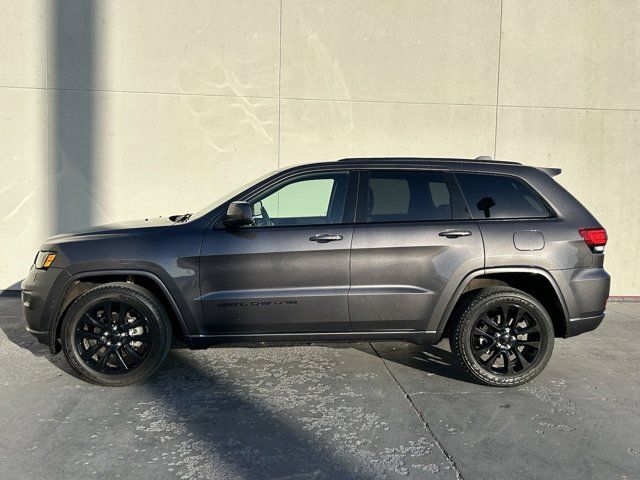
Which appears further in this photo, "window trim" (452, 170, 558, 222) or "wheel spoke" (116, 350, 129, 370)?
"window trim" (452, 170, 558, 222)

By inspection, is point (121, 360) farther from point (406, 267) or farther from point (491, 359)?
point (491, 359)

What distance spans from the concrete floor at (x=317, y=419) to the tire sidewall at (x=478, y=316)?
0.11 m

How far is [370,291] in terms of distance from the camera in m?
4.03

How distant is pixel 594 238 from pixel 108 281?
3.91 metres

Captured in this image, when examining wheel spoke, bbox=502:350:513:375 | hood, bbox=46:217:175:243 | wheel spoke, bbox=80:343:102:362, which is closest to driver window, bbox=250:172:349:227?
hood, bbox=46:217:175:243

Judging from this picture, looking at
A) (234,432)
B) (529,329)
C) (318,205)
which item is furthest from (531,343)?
(234,432)

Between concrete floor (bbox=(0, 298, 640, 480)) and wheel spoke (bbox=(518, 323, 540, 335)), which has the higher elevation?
wheel spoke (bbox=(518, 323, 540, 335))

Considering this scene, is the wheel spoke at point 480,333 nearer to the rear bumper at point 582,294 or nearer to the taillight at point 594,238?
the rear bumper at point 582,294

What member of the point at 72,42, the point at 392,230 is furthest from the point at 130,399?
the point at 72,42

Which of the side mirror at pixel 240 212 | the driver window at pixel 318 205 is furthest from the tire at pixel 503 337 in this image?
the side mirror at pixel 240 212

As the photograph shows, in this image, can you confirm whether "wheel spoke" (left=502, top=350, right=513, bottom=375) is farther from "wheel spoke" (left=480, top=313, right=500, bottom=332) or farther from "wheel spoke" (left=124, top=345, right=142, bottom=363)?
"wheel spoke" (left=124, top=345, right=142, bottom=363)

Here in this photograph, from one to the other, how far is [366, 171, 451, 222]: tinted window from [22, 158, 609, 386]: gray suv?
18 mm

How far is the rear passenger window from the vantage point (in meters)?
4.17

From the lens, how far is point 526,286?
14.3 ft
